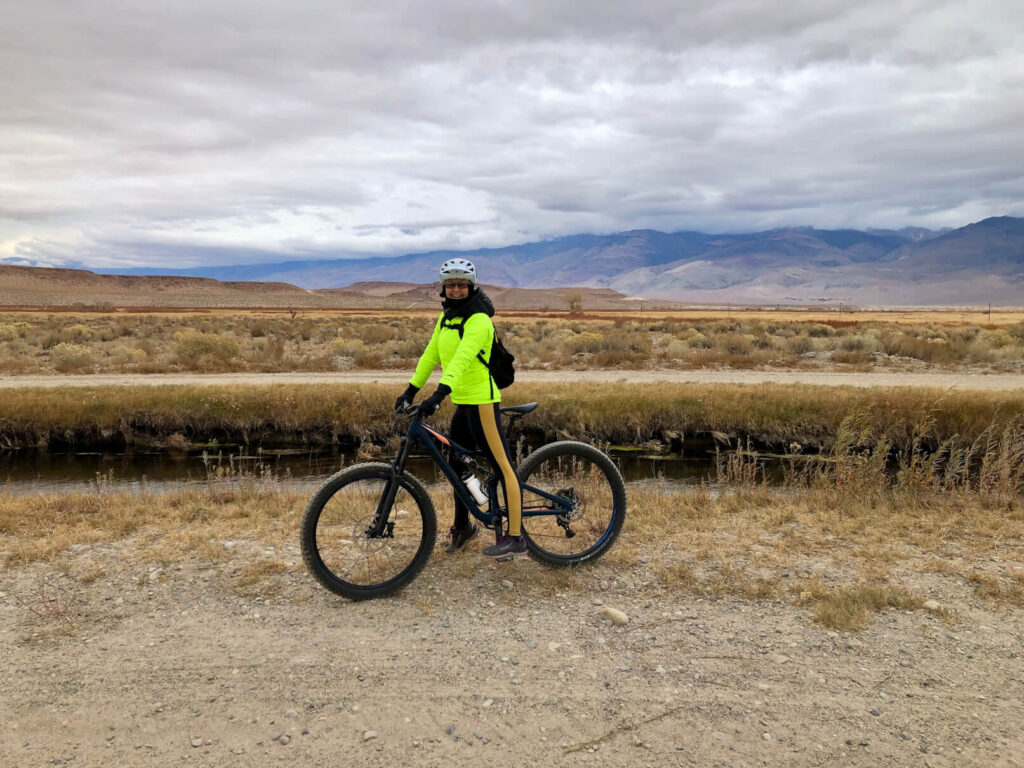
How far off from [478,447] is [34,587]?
3.65 metres

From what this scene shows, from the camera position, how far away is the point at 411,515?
5.22 metres

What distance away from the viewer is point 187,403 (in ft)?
51.1

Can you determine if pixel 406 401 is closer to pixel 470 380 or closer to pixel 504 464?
pixel 470 380

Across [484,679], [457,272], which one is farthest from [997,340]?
[484,679]

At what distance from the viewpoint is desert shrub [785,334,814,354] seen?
29.9 m

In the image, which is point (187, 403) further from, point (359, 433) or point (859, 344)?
point (859, 344)

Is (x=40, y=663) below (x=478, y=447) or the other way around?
below

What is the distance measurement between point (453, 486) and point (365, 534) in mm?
783

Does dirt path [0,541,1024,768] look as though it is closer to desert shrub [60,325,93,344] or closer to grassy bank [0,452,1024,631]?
grassy bank [0,452,1024,631]

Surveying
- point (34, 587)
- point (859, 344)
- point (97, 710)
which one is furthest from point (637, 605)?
point (859, 344)

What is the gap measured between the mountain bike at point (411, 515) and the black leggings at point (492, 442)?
10cm

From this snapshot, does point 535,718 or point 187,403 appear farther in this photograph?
point 187,403

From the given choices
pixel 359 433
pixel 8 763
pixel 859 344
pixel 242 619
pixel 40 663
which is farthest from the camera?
pixel 859 344

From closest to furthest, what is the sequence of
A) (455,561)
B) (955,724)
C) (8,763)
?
1. (8,763)
2. (955,724)
3. (455,561)
